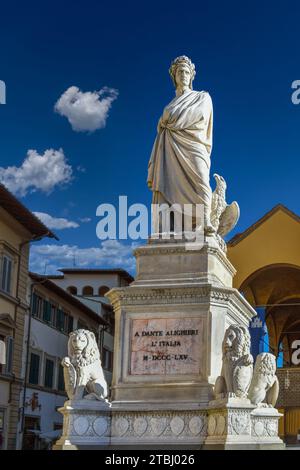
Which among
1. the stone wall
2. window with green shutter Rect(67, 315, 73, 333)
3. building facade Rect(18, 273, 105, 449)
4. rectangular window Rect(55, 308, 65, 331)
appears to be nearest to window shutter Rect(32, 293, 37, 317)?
building facade Rect(18, 273, 105, 449)

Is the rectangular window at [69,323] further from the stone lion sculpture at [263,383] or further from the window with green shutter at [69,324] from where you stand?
the stone lion sculpture at [263,383]

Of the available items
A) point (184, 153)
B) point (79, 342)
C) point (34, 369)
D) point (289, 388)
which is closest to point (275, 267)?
point (289, 388)

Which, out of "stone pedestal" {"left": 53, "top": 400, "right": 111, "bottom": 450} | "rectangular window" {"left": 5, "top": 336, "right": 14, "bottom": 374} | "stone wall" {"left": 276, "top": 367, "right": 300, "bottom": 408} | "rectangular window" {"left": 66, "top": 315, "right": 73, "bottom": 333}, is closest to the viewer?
"stone pedestal" {"left": 53, "top": 400, "right": 111, "bottom": 450}

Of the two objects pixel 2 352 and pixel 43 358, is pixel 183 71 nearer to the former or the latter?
pixel 2 352

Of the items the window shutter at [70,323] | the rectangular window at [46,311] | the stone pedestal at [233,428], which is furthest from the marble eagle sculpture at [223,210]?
the window shutter at [70,323]

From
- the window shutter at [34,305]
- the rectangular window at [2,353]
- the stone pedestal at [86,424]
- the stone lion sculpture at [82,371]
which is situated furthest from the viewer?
the window shutter at [34,305]

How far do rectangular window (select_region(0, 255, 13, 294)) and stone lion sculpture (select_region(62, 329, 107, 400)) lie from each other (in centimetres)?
2036

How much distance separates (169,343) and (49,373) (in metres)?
26.6

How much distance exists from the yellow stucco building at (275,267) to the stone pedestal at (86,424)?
1742cm

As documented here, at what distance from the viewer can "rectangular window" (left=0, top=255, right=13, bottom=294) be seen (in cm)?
3146

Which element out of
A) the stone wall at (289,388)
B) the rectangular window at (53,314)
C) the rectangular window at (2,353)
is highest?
the rectangular window at (53,314)

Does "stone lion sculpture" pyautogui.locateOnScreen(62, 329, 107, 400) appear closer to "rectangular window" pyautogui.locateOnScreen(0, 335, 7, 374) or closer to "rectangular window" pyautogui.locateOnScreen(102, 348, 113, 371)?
"rectangular window" pyautogui.locateOnScreen(0, 335, 7, 374)

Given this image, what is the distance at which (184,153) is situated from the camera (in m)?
12.9

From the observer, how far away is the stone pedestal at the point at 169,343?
1102 cm
